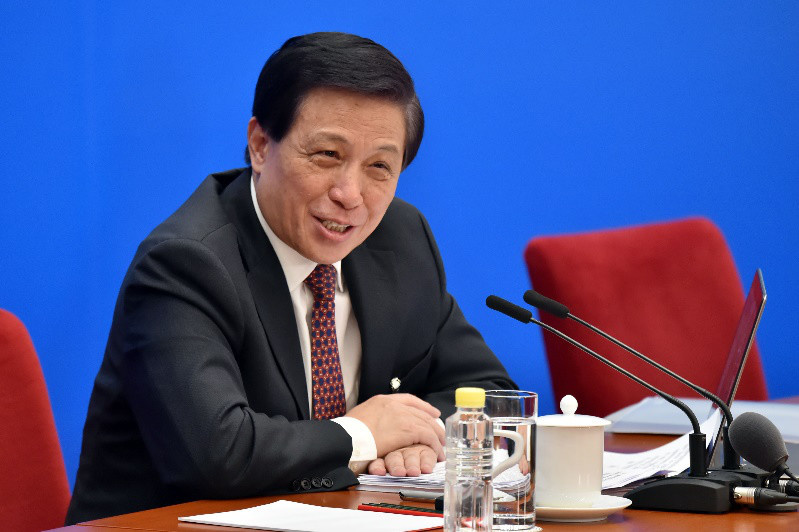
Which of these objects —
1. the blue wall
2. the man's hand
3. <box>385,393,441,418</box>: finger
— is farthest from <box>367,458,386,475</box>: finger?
the blue wall

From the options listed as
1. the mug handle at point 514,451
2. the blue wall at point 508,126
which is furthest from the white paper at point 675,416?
the blue wall at point 508,126

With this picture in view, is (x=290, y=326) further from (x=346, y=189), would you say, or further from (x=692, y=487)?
(x=692, y=487)

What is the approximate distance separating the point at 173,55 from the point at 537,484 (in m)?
2.82

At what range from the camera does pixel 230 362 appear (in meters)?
1.82

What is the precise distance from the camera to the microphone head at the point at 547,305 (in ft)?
5.24

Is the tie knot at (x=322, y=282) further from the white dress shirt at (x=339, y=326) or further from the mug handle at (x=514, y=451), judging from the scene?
the mug handle at (x=514, y=451)

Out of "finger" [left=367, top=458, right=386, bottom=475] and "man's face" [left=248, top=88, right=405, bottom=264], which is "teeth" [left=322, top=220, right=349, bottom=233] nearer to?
"man's face" [left=248, top=88, right=405, bottom=264]

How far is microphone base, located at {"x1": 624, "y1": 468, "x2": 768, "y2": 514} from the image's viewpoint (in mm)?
1474

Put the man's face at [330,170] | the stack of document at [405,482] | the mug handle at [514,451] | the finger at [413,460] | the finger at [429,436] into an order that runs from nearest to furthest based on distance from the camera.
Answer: the mug handle at [514,451] → the stack of document at [405,482] → the finger at [413,460] → the finger at [429,436] → the man's face at [330,170]

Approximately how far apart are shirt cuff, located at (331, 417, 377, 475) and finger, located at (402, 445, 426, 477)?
2.2 inches

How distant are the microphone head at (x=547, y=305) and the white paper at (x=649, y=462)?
237mm

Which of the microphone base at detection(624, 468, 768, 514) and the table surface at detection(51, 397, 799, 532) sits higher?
the microphone base at detection(624, 468, 768, 514)

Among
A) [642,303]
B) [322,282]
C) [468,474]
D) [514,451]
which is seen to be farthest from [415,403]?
[642,303]

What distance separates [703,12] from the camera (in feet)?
12.8
